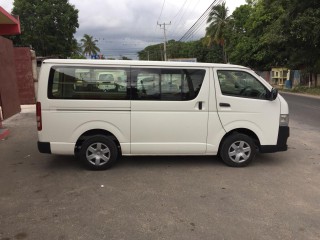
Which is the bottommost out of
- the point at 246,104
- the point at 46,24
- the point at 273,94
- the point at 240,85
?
the point at 246,104

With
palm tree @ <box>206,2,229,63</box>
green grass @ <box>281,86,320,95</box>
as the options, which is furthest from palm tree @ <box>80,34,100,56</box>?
green grass @ <box>281,86,320,95</box>

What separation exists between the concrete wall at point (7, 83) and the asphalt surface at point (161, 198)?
533 cm

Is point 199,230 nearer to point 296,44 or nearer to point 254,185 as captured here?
point 254,185

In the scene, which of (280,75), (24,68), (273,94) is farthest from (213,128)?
(280,75)

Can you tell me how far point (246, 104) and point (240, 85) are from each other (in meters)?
0.35

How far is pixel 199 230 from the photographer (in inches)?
145

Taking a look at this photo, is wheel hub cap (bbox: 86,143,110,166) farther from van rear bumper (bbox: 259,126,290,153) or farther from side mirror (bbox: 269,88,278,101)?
side mirror (bbox: 269,88,278,101)

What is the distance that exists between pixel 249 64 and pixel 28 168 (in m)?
36.8

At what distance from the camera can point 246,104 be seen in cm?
580

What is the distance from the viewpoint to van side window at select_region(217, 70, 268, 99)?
18.9ft

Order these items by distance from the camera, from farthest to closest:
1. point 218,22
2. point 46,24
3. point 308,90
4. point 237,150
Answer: point 218,22 → point 46,24 → point 308,90 → point 237,150

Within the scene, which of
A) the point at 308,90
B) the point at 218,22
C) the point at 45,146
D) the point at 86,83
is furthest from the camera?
the point at 218,22

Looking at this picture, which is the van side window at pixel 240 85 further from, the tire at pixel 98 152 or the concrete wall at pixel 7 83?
the concrete wall at pixel 7 83

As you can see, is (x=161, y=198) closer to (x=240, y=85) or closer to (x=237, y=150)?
(x=237, y=150)
